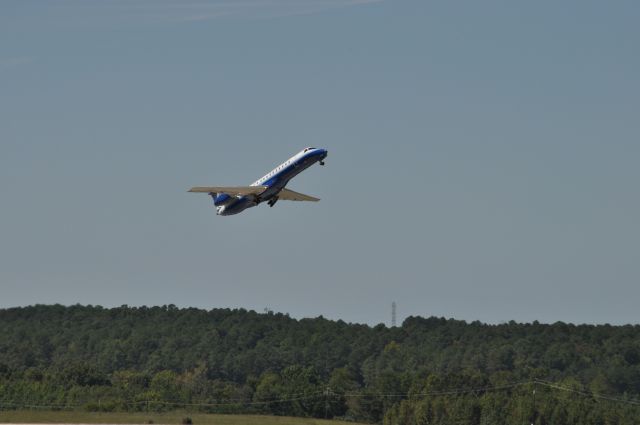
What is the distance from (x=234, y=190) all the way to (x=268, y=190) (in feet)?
15.1

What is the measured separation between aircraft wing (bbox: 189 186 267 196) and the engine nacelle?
4.07 feet

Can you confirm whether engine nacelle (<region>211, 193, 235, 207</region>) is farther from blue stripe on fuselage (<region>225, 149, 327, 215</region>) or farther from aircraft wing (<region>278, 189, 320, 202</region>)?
aircraft wing (<region>278, 189, 320, 202</region>)

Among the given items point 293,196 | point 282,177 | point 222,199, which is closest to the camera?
point 282,177

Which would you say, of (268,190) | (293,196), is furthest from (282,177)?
(293,196)

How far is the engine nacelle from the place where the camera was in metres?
166

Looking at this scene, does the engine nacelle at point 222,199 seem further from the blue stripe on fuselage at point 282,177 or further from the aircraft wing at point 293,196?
the aircraft wing at point 293,196

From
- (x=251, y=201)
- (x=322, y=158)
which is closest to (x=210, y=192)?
(x=251, y=201)

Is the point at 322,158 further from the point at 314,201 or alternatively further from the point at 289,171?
the point at 314,201

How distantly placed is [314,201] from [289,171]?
12.9 metres

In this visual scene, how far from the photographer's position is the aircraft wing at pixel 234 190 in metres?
162

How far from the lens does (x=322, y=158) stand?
153 m

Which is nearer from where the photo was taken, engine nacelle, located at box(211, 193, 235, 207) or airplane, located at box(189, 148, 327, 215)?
airplane, located at box(189, 148, 327, 215)

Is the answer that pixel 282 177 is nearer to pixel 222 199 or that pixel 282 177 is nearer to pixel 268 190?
pixel 268 190

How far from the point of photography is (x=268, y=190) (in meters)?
161
